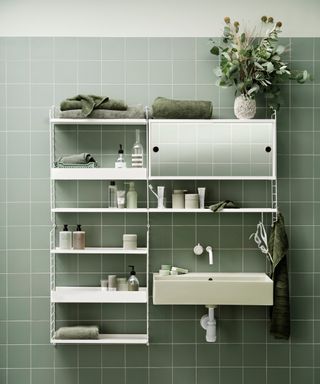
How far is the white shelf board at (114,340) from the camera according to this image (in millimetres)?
3086

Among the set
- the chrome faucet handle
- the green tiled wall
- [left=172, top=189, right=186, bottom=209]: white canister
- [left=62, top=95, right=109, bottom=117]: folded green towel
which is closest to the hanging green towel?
the green tiled wall

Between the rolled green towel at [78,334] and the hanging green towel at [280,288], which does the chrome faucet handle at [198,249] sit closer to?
the hanging green towel at [280,288]

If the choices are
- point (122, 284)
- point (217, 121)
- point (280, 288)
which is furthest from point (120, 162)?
point (280, 288)

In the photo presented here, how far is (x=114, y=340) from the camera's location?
3.12m

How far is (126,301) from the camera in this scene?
3.08m

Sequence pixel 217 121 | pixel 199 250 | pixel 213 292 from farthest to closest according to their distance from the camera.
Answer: pixel 199 250 → pixel 217 121 → pixel 213 292

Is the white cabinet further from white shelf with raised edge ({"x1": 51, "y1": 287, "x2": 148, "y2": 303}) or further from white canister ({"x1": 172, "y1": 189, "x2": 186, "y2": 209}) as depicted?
white shelf with raised edge ({"x1": 51, "y1": 287, "x2": 148, "y2": 303})

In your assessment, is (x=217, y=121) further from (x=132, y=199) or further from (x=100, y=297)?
(x=100, y=297)

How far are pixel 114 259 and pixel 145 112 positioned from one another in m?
0.92

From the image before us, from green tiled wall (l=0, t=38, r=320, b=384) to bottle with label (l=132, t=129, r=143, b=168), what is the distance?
2.3 inches

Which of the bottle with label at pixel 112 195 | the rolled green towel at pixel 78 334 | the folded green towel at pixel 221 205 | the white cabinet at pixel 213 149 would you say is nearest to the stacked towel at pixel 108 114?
the white cabinet at pixel 213 149

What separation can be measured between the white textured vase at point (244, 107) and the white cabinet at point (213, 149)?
2.0 inches

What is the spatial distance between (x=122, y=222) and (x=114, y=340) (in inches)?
27.9

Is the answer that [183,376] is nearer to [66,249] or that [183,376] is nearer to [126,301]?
[126,301]
